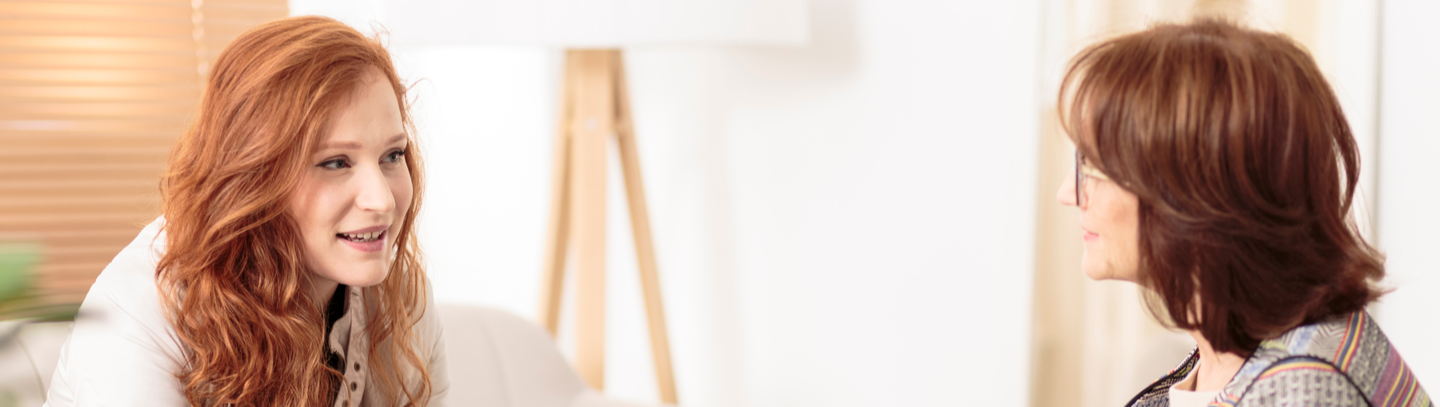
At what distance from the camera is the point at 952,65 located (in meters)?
2.22

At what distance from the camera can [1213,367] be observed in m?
0.97

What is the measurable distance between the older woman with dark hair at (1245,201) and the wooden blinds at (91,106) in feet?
8.82

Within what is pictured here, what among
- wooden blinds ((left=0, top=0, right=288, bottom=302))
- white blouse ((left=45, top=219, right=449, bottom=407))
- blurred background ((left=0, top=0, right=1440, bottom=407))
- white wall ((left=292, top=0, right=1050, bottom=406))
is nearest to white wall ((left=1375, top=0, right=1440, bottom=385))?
blurred background ((left=0, top=0, right=1440, bottom=407))

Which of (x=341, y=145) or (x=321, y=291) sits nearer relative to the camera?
(x=341, y=145)

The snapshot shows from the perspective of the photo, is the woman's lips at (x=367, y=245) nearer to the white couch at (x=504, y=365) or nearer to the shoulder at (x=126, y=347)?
the shoulder at (x=126, y=347)

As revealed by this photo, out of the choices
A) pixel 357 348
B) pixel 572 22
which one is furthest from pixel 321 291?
pixel 572 22

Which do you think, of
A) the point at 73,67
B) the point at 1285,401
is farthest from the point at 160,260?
the point at 73,67

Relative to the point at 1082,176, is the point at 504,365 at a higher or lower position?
lower

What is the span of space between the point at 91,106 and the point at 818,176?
203 centimetres

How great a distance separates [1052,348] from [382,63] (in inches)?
60.0

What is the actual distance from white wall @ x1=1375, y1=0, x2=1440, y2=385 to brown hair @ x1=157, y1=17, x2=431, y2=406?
1.69 meters

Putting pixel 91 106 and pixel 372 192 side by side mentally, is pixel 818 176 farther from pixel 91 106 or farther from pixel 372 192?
pixel 91 106

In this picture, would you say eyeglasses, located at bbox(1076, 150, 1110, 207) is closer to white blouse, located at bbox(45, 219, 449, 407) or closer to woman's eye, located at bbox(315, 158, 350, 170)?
woman's eye, located at bbox(315, 158, 350, 170)

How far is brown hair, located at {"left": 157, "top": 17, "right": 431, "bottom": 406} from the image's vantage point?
101 cm
